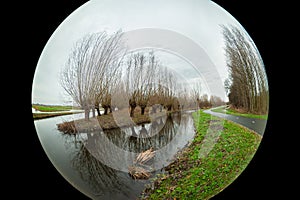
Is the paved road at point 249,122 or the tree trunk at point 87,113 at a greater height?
the tree trunk at point 87,113

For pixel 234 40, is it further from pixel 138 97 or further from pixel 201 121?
pixel 138 97

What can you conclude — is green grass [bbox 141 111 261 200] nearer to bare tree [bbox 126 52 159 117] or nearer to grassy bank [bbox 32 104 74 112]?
bare tree [bbox 126 52 159 117]

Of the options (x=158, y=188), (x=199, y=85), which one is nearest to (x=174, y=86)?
(x=199, y=85)

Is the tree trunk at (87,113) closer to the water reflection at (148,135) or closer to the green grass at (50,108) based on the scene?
the green grass at (50,108)

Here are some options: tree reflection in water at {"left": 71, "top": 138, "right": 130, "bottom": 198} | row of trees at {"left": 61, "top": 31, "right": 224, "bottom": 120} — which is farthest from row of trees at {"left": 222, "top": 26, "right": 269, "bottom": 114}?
tree reflection in water at {"left": 71, "top": 138, "right": 130, "bottom": 198}

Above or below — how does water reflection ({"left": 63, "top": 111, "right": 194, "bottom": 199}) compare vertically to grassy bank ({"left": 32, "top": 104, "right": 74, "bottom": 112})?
below

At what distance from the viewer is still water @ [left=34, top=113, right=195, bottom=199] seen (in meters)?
4.54

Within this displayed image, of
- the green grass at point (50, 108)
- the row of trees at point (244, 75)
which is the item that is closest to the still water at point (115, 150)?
the green grass at point (50, 108)

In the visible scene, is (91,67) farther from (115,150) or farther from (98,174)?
(98,174)

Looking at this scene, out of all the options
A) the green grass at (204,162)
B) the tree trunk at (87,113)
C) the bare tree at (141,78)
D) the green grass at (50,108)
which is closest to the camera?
the bare tree at (141,78)

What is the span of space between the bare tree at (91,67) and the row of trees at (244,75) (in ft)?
4.49

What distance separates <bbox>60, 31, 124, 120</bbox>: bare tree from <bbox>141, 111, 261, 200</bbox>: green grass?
1.17 m

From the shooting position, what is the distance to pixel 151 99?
178 inches

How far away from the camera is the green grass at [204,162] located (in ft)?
15.1
